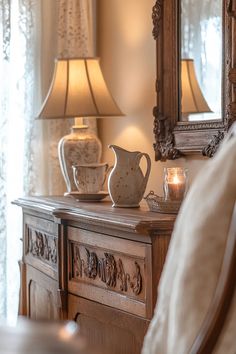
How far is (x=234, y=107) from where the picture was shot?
2.11 meters

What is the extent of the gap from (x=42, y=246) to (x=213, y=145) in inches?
27.4

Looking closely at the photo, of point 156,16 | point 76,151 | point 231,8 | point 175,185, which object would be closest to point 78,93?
point 76,151

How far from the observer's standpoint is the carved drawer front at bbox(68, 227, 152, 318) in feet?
5.55

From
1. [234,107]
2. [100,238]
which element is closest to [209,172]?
[100,238]

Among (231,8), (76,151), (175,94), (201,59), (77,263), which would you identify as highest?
(231,8)

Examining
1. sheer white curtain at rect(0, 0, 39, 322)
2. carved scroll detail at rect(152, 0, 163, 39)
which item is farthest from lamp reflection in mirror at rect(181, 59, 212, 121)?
sheer white curtain at rect(0, 0, 39, 322)

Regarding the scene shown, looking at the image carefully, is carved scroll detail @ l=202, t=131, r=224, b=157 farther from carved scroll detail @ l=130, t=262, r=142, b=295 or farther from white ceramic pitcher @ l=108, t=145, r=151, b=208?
carved scroll detail @ l=130, t=262, r=142, b=295

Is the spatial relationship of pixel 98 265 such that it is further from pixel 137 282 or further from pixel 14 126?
pixel 14 126

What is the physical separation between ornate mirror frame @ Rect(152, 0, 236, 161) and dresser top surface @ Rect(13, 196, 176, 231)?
29cm

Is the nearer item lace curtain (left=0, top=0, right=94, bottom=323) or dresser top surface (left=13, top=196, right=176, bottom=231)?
dresser top surface (left=13, top=196, right=176, bottom=231)

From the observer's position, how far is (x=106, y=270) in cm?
189

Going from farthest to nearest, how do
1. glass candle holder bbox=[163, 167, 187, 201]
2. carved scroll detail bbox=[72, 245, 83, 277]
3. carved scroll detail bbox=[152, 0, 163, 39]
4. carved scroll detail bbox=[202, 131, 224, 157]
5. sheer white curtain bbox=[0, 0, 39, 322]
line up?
sheer white curtain bbox=[0, 0, 39, 322] < carved scroll detail bbox=[152, 0, 163, 39] < carved scroll detail bbox=[202, 131, 224, 157] < carved scroll detail bbox=[72, 245, 83, 277] < glass candle holder bbox=[163, 167, 187, 201]

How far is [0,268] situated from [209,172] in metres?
2.24

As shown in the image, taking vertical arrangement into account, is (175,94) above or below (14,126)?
above
